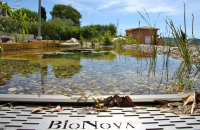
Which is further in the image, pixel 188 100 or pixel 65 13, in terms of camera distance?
pixel 65 13

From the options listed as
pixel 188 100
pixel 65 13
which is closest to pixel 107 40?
pixel 188 100

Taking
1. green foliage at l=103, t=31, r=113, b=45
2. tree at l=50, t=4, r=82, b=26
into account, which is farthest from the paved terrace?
tree at l=50, t=4, r=82, b=26

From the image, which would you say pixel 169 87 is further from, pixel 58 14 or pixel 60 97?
pixel 58 14

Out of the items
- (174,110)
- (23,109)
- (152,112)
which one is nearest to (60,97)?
(23,109)

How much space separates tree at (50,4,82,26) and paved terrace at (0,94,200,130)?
1673 inches

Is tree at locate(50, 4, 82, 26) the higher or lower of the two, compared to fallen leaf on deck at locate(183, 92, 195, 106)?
higher

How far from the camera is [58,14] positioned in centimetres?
4581

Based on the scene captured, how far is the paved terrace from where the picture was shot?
998 millimetres

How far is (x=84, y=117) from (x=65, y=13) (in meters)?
45.0

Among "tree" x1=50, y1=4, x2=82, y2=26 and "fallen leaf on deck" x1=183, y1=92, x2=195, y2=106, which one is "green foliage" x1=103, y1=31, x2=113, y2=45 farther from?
"tree" x1=50, y1=4, x2=82, y2=26

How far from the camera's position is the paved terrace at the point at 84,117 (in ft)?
3.27

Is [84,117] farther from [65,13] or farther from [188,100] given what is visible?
[65,13]

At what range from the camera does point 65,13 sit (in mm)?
43719

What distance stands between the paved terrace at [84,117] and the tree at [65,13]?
42.5 meters
